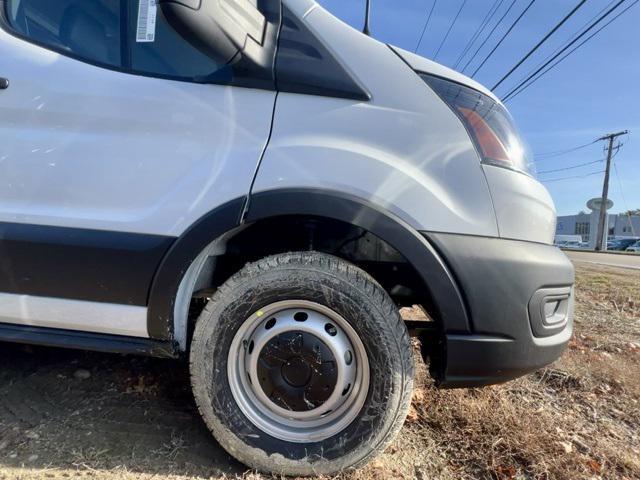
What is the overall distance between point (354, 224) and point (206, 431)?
1251 millimetres

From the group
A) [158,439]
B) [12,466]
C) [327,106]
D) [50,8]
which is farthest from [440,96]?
[12,466]

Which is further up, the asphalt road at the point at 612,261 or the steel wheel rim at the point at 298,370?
the steel wheel rim at the point at 298,370

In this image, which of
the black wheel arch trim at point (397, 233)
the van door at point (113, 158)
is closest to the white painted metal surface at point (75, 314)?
the van door at point (113, 158)

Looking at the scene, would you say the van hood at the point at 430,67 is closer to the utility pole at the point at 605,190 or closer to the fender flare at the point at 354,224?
the fender flare at the point at 354,224

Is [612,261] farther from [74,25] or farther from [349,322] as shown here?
[74,25]

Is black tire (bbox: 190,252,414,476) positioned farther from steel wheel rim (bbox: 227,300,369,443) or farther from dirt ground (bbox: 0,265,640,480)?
dirt ground (bbox: 0,265,640,480)

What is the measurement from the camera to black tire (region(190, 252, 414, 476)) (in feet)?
5.40

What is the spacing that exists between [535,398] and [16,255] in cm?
274

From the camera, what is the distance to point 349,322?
1.66 meters

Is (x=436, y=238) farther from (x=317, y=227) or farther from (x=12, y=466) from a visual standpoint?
(x=12, y=466)

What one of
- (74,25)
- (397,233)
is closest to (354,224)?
(397,233)

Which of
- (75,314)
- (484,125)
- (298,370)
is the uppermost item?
(484,125)

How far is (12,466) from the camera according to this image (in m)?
1.71

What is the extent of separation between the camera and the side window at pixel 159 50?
1725 millimetres
